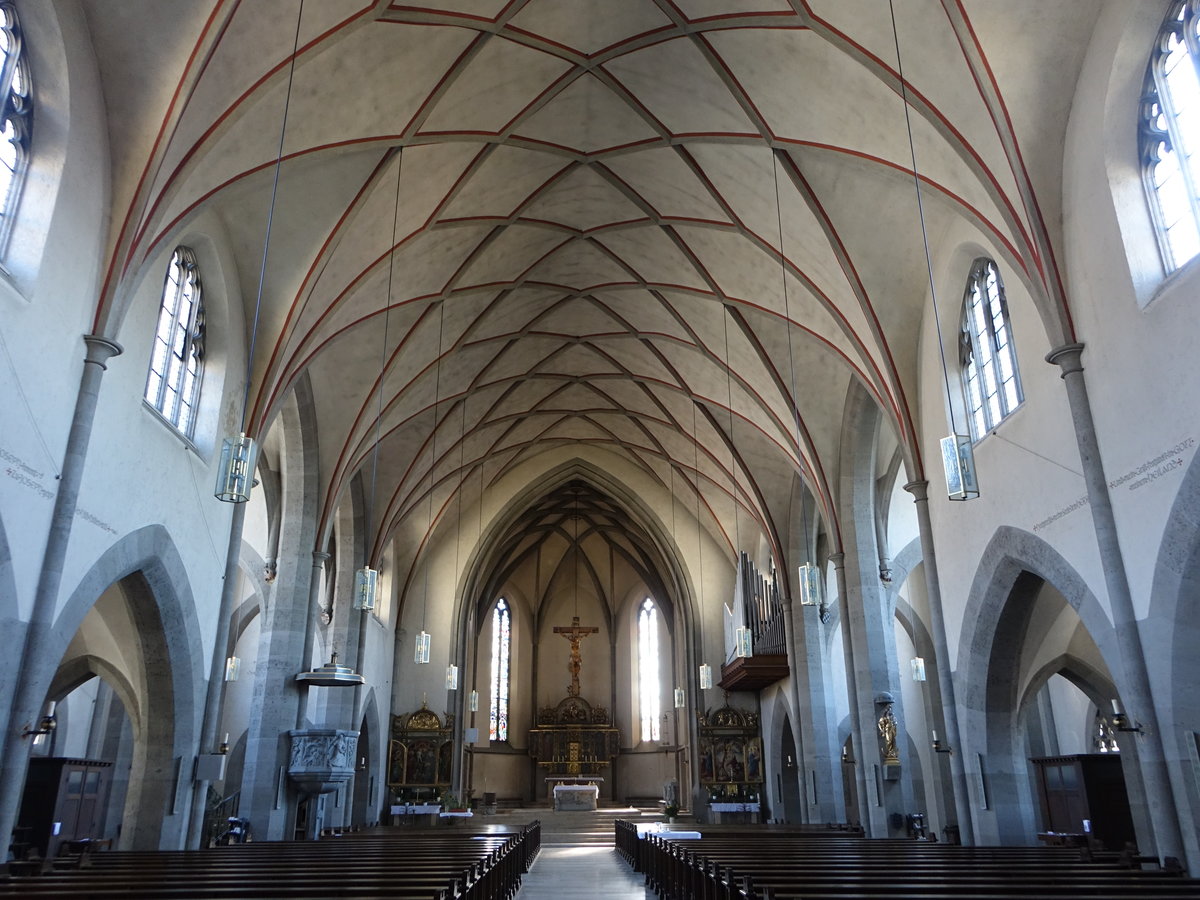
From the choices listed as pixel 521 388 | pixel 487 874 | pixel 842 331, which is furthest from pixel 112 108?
pixel 521 388

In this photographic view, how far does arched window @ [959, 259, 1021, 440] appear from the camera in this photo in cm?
1398

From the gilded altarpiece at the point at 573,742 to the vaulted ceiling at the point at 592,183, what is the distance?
739 inches

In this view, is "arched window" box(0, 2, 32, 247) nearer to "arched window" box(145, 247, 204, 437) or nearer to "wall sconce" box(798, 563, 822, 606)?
"arched window" box(145, 247, 204, 437)

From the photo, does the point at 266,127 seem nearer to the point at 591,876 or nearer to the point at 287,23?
the point at 287,23

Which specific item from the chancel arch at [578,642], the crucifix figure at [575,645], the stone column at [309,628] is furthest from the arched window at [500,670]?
the stone column at [309,628]

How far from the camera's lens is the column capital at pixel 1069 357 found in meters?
11.4

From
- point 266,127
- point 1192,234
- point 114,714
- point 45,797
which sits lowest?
point 45,797

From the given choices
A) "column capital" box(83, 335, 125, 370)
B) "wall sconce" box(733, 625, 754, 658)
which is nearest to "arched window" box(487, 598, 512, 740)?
"wall sconce" box(733, 625, 754, 658)

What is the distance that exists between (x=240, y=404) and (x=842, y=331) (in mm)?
11215

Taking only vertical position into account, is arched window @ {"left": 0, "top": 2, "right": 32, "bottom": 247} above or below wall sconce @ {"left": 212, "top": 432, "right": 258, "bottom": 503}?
above

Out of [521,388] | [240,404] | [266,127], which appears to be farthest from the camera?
[521,388]

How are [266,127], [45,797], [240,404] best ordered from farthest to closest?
1. [45,797]
2. [240,404]
3. [266,127]

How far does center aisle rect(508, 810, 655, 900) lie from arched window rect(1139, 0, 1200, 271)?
1114 centimetres

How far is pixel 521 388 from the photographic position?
88.0 ft
